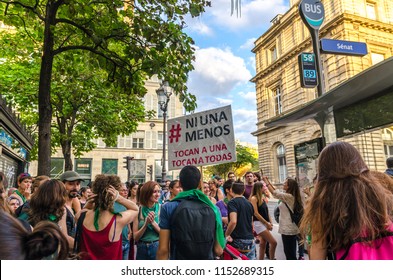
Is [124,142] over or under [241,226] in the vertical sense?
over

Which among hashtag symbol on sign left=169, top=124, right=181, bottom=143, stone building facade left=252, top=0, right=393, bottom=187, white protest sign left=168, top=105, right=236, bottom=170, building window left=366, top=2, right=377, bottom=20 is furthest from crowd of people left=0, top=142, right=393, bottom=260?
building window left=366, top=2, right=377, bottom=20

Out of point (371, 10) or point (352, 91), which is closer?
point (352, 91)

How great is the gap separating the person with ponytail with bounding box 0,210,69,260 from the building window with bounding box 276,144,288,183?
3193 centimetres

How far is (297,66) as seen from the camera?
29.4 meters

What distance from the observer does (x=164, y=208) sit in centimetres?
298

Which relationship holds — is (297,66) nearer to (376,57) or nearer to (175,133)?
(376,57)

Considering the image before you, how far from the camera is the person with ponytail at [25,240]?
1.17 m

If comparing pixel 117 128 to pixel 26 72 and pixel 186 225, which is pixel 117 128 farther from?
pixel 186 225

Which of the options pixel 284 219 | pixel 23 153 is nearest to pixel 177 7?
pixel 284 219

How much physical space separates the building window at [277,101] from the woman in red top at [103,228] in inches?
1256

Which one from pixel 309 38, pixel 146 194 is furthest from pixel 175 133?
pixel 309 38

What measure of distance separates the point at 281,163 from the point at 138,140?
20.7 m

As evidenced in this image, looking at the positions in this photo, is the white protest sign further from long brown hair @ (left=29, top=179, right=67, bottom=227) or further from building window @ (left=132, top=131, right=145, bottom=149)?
building window @ (left=132, top=131, right=145, bottom=149)

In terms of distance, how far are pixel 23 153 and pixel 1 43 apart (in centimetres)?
636
